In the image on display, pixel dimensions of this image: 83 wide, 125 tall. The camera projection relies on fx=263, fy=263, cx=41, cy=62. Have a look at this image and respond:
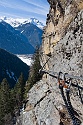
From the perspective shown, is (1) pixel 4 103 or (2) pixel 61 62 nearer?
(2) pixel 61 62

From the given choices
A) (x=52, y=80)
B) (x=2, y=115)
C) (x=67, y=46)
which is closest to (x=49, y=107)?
(x=52, y=80)

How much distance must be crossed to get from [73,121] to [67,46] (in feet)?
23.2

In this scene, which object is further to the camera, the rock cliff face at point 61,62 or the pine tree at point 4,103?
the pine tree at point 4,103

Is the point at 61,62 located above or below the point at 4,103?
above

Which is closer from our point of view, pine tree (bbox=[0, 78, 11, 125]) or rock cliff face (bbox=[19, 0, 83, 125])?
rock cliff face (bbox=[19, 0, 83, 125])

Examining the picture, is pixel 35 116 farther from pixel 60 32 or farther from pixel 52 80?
pixel 60 32

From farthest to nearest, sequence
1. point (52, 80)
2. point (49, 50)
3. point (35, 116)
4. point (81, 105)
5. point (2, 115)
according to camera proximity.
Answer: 1. point (2, 115)
2. point (49, 50)
3. point (35, 116)
4. point (52, 80)
5. point (81, 105)

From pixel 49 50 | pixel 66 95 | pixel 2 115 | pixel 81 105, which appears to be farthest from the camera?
pixel 2 115

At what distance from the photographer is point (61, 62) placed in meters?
26.3

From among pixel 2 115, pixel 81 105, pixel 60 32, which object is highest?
pixel 60 32

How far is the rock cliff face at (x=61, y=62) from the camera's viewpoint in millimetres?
22891

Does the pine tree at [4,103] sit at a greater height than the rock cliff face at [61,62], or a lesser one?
lesser

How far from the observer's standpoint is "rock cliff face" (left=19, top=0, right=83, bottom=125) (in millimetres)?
22891

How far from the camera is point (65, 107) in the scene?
25922 mm
